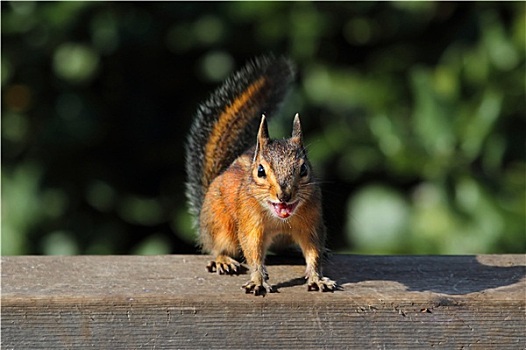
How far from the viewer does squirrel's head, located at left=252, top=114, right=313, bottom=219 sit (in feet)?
3.97

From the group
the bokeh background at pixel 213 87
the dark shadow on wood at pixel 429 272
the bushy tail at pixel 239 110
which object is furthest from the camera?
the bokeh background at pixel 213 87

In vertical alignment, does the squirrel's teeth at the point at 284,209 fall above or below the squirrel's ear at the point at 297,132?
below

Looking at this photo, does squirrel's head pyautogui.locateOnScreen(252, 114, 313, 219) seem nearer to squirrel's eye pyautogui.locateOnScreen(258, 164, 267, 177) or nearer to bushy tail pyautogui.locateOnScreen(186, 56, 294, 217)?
squirrel's eye pyautogui.locateOnScreen(258, 164, 267, 177)

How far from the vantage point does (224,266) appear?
1.30m

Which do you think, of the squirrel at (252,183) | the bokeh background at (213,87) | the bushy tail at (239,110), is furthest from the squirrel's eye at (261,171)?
the bokeh background at (213,87)

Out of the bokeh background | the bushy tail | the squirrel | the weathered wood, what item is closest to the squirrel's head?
the squirrel

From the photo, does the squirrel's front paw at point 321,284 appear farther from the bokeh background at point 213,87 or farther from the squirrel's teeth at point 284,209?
the bokeh background at point 213,87

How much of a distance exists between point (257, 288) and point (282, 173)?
16 cm

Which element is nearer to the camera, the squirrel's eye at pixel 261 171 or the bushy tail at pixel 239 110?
the squirrel's eye at pixel 261 171

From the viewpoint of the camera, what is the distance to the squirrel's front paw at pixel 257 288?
1.14 m

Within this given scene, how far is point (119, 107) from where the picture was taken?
2.29 metres

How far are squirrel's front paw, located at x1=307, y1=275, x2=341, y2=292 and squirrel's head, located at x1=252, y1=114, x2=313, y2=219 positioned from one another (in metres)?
0.09

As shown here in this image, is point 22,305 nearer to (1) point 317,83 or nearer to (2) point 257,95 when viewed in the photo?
(2) point 257,95

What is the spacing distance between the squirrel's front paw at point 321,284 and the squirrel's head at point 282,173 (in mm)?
88
